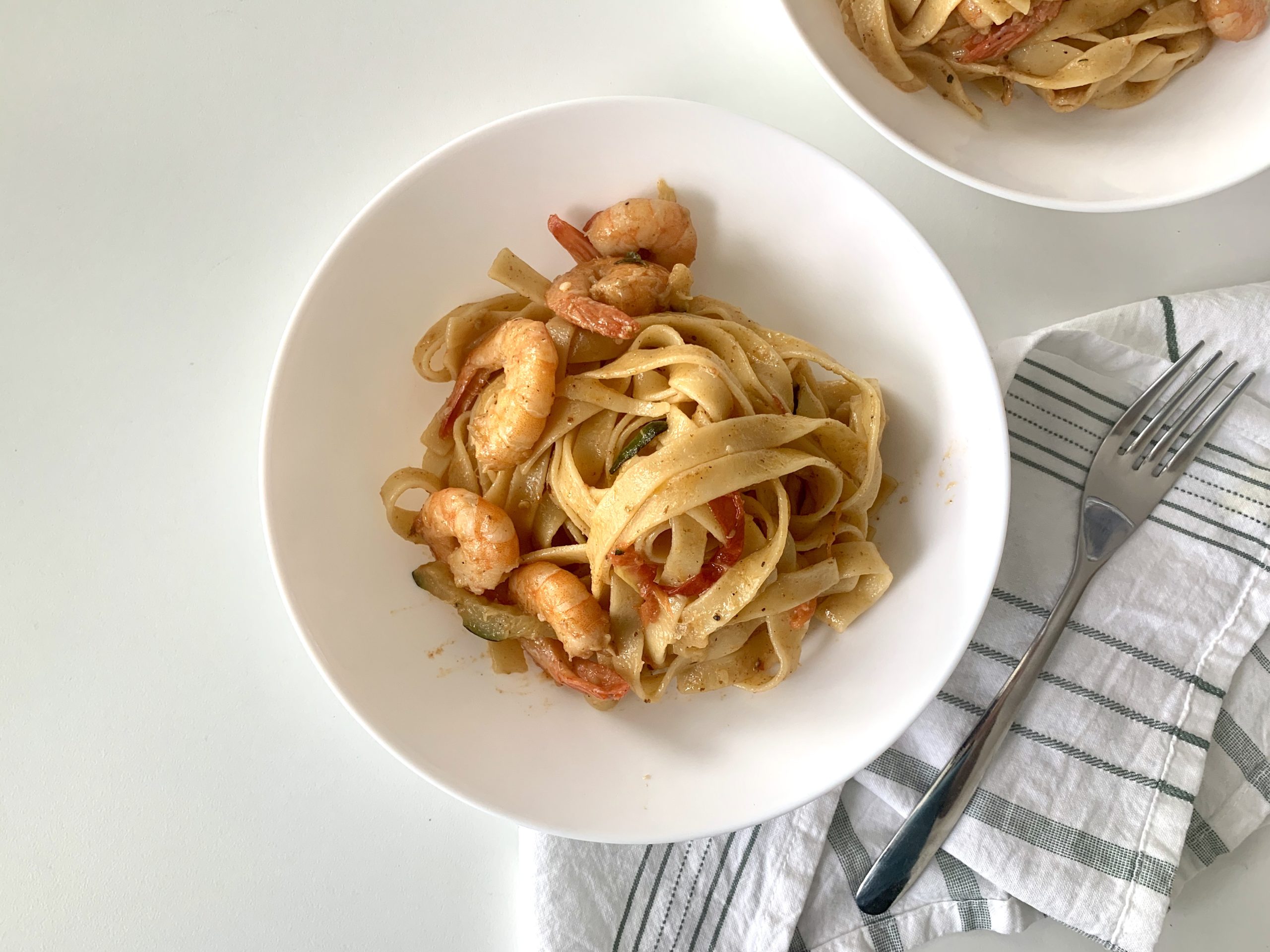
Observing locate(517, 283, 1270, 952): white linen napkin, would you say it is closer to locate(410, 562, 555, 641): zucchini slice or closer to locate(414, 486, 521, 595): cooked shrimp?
locate(410, 562, 555, 641): zucchini slice

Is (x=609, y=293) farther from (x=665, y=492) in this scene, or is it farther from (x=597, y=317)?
(x=665, y=492)

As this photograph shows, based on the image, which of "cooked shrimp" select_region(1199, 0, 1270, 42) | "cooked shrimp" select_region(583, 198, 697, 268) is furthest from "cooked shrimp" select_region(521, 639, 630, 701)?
"cooked shrimp" select_region(1199, 0, 1270, 42)

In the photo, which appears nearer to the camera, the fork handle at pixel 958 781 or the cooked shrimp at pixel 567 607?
the cooked shrimp at pixel 567 607

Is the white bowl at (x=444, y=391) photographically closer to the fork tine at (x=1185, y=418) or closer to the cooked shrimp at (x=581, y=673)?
the cooked shrimp at (x=581, y=673)

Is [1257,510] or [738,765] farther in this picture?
[1257,510]

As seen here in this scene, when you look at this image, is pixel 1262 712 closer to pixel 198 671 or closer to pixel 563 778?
pixel 563 778

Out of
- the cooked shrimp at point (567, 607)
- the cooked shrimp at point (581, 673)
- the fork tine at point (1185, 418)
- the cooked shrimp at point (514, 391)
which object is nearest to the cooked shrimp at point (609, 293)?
the cooked shrimp at point (514, 391)

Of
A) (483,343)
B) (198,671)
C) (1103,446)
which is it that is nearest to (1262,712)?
(1103,446)
